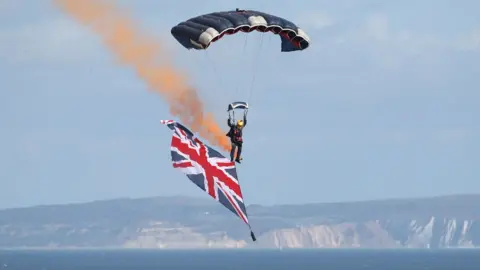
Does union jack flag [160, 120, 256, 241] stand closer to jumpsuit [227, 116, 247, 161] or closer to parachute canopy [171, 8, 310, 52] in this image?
jumpsuit [227, 116, 247, 161]

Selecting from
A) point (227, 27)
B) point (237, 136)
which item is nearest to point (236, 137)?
point (237, 136)

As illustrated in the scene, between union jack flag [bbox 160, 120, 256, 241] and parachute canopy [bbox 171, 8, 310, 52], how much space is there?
3715 mm

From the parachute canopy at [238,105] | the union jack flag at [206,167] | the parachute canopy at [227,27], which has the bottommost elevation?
Answer: the union jack flag at [206,167]

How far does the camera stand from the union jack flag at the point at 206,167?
54.2 m

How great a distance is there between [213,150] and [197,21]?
550 cm

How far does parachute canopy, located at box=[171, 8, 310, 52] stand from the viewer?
53.4 meters

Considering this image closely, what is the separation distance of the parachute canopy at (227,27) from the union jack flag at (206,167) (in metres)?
3.71

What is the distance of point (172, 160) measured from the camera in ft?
179

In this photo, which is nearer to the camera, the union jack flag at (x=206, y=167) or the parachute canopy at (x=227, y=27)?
the parachute canopy at (x=227, y=27)

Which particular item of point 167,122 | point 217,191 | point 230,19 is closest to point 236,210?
point 217,191

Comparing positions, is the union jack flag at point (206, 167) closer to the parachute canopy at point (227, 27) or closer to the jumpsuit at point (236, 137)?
the jumpsuit at point (236, 137)

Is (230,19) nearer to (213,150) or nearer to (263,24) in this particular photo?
(263,24)

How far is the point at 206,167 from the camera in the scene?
178 feet

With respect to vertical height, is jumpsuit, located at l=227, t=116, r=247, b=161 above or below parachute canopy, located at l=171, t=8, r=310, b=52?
below
